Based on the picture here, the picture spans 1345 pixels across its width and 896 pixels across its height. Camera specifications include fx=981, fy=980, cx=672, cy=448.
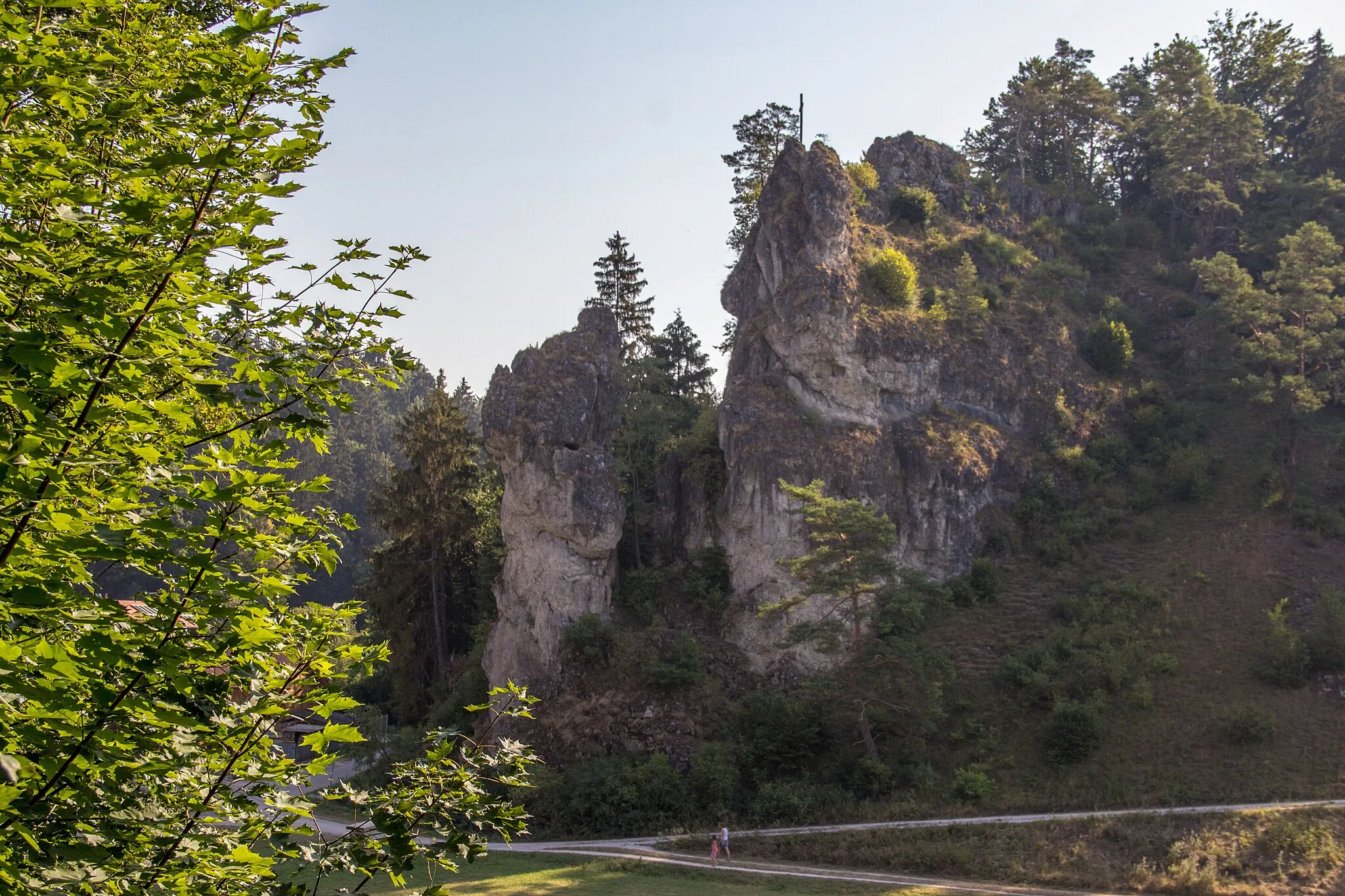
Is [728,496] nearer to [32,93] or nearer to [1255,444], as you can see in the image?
[1255,444]

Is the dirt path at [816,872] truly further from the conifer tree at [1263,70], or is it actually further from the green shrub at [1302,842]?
the conifer tree at [1263,70]

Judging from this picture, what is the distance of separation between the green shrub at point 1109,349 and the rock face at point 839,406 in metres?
2.72

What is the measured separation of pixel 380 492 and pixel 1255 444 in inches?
1329

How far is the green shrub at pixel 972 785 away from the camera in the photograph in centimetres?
2503

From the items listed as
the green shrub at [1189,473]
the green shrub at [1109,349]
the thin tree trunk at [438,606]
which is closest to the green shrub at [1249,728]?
the green shrub at [1189,473]

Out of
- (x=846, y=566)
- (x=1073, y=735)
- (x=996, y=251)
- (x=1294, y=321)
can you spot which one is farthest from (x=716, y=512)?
(x=1294, y=321)

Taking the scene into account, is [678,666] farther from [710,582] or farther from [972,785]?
[972,785]

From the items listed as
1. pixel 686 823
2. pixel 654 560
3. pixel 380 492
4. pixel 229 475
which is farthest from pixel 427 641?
pixel 229 475

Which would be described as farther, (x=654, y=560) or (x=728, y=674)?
(x=654, y=560)

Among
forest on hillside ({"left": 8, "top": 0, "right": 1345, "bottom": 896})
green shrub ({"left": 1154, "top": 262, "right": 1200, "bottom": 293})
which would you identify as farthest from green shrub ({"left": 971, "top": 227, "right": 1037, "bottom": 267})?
green shrub ({"left": 1154, "top": 262, "right": 1200, "bottom": 293})

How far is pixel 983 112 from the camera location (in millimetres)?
62875

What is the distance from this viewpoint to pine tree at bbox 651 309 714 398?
50.5 metres

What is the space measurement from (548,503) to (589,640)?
4.78 m

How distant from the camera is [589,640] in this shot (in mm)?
31203
